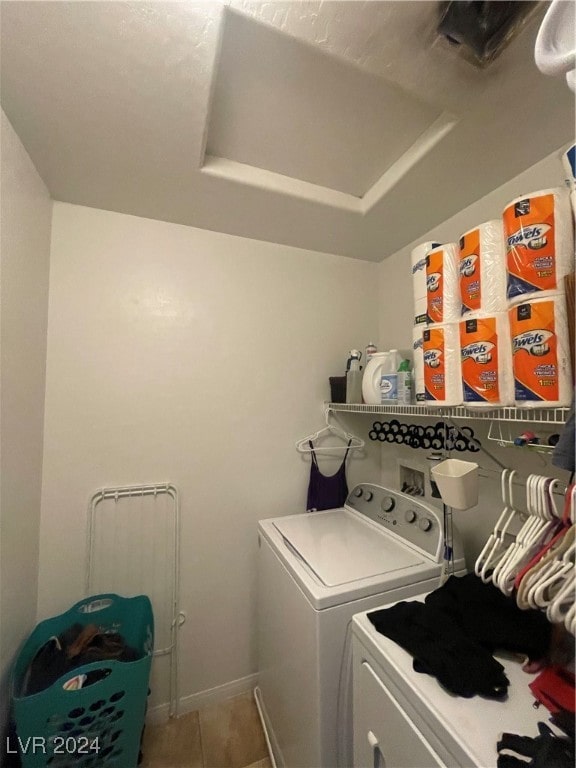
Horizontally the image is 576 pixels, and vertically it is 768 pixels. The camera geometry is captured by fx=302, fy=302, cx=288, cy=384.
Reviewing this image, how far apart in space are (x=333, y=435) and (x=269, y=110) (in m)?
1.65

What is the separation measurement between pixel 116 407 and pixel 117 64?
1.30 metres

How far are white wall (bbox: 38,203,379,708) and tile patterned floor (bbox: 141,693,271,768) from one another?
128 mm

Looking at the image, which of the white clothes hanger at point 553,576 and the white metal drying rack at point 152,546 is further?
the white metal drying rack at point 152,546

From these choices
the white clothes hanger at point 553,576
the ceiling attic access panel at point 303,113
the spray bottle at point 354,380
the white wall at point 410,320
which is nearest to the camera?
the white clothes hanger at point 553,576

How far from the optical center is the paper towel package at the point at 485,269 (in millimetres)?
861

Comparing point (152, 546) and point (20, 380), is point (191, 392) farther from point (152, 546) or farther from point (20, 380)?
point (152, 546)

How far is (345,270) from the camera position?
2.10 metres

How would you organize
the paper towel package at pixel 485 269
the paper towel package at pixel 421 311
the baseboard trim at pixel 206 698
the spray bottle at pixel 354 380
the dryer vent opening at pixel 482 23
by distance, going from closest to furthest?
the dryer vent opening at pixel 482 23 < the paper towel package at pixel 485 269 < the paper towel package at pixel 421 311 < the baseboard trim at pixel 206 698 < the spray bottle at pixel 354 380

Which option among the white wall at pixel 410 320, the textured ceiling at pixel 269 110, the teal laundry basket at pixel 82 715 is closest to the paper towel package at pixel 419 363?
the white wall at pixel 410 320

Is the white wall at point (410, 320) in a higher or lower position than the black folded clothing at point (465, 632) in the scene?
higher

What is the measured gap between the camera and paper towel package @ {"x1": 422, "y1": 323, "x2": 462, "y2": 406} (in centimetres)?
97

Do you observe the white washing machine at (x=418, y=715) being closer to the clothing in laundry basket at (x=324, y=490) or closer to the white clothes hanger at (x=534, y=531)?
the white clothes hanger at (x=534, y=531)

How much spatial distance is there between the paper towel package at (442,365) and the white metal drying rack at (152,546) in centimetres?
136

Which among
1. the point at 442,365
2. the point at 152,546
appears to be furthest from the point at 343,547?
the point at 152,546
